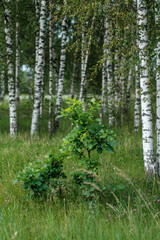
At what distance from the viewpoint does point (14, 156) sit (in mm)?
6281

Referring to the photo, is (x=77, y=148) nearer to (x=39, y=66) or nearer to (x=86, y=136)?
(x=86, y=136)

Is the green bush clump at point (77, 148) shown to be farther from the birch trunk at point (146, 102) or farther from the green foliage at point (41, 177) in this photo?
the birch trunk at point (146, 102)

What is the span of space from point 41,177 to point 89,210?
947mm

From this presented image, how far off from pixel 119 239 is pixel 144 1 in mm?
4591

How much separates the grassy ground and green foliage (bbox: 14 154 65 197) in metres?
0.22

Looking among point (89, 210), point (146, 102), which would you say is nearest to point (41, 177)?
point (89, 210)

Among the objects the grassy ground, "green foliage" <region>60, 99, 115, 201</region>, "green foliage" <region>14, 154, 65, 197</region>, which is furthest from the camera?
"green foliage" <region>14, 154, 65, 197</region>

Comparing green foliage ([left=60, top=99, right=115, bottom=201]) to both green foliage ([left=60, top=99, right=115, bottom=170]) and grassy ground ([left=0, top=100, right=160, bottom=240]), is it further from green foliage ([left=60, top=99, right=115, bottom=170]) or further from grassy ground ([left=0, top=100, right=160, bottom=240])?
grassy ground ([left=0, top=100, right=160, bottom=240])

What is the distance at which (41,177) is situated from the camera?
12.7ft

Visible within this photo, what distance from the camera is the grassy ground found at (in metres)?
2.81

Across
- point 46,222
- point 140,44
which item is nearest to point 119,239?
point 46,222

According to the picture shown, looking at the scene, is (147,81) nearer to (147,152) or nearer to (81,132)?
(147,152)

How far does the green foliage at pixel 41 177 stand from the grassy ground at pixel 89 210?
0.71ft


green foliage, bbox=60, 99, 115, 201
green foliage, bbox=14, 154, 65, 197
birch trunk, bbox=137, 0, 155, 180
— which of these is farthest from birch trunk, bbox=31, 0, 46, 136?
green foliage, bbox=60, 99, 115, 201
